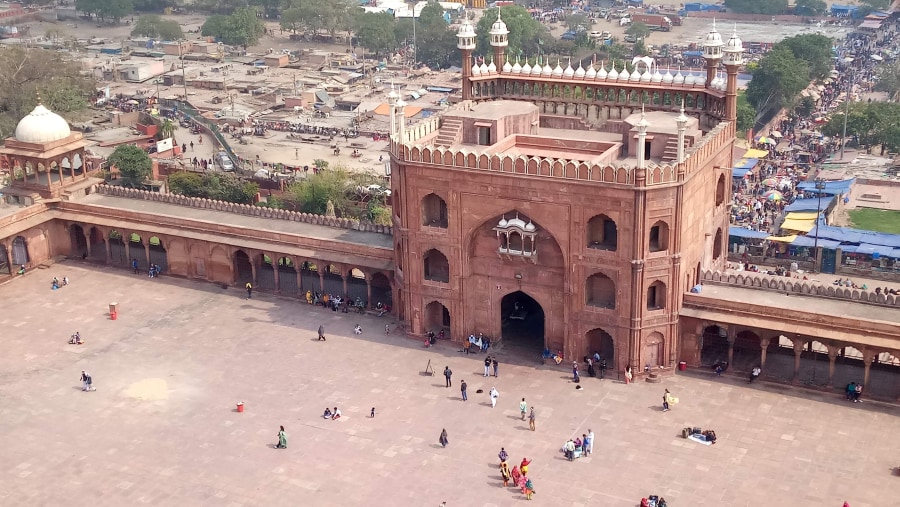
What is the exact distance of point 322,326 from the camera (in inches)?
1940

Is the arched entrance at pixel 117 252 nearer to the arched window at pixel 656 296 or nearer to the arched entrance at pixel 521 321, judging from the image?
the arched entrance at pixel 521 321

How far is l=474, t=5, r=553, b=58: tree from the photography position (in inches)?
5000

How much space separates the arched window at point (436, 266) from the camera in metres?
47.3

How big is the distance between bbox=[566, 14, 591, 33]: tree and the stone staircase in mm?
100168

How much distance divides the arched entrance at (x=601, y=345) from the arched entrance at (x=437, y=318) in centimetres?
659

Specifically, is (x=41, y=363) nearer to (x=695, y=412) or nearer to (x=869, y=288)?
(x=695, y=412)

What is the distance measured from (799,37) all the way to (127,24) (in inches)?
4099

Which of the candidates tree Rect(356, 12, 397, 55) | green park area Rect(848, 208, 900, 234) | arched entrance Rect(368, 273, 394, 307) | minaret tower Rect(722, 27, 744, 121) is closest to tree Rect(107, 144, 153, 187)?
arched entrance Rect(368, 273, 394, 307)

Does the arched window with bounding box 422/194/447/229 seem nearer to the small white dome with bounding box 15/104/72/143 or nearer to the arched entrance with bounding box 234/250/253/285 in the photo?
the arched entrance with bounding box 234/250/253/285

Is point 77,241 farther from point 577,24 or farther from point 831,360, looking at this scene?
point 577,24

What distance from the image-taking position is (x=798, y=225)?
66.1 metres

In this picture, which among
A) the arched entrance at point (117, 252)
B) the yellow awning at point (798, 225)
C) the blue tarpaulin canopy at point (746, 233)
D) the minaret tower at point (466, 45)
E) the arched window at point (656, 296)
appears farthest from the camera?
the yellow awning at point (798, 225)

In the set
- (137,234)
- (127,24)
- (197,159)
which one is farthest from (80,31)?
(137,234)

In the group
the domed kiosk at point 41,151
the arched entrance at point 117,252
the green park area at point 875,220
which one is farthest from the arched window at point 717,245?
the domed kiosk at point 41,151
